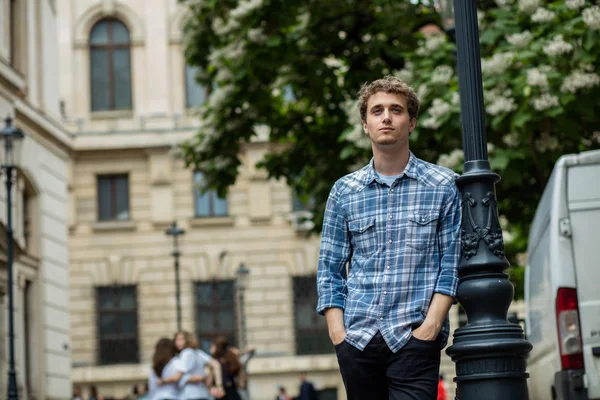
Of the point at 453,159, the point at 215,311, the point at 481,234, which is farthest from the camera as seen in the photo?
the point at 215,311

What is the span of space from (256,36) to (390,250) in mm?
13083

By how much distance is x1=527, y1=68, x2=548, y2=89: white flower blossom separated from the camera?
46.6ft

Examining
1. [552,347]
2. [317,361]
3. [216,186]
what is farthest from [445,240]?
[317,361]

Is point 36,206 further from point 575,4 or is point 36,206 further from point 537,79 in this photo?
point 537,79

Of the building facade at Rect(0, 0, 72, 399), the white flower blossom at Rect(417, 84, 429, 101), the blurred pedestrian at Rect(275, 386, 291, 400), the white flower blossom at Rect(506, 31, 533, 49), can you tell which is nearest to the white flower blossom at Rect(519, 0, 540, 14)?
the white flower blossom at Rect(506, 31, 533, 49)

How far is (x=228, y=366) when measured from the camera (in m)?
18.6

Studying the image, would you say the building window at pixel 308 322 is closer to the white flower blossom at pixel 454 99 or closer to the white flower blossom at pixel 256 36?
the white flower blossom at pixel 256 36

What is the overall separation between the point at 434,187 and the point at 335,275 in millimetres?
598

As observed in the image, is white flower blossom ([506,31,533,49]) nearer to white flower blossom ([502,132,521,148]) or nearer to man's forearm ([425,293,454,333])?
white flower blossom ([502,132,521,148])

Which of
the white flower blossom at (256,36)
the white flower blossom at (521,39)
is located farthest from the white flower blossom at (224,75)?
the white flower blossom at (521,39)

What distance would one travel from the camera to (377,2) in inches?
720

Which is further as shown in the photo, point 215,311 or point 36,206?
point 215,311

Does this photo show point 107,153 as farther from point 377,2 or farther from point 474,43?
point 474,43

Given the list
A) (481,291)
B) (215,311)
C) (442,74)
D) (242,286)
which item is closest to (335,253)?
(481,291)
